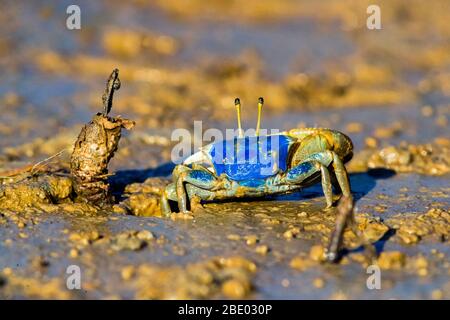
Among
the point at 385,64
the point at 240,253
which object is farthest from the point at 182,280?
the point at 385,64

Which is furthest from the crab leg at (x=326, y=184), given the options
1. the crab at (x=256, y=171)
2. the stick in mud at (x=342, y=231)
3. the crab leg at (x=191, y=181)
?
the crab leg at (x=191, y=181)

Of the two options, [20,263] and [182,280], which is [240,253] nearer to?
[182,280]

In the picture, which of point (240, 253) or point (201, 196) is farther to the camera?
point (201, 196)

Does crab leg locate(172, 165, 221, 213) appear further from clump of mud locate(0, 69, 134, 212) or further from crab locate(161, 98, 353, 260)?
clump of mud locate(0, 69, 134, 212)

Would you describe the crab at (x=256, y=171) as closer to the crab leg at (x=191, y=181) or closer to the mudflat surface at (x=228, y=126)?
the crab leg at (x=191, y=181)

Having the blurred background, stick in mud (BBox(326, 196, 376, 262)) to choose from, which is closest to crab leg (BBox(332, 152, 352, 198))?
stick in mud (BBox(326, 196, 376, 262))
